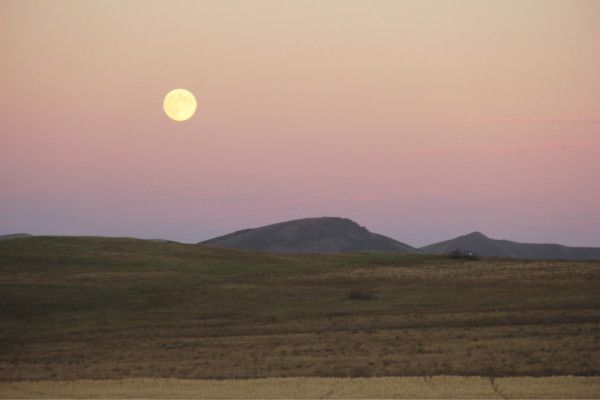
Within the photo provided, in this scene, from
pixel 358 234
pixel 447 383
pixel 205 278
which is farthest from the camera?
pixel 358 234

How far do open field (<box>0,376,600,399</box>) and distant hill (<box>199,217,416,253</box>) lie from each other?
14172cm

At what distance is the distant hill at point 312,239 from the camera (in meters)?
175

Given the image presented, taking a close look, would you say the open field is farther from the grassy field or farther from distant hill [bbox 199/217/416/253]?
distant hill [bbox 199/217/416/253]

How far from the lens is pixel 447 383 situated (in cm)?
2689

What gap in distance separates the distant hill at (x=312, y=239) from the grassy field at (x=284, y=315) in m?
93.0

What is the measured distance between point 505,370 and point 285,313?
815 inches

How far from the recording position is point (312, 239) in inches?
7062

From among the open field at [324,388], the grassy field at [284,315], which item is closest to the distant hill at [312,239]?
the grassy field at [284,315]

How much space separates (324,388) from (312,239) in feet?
501

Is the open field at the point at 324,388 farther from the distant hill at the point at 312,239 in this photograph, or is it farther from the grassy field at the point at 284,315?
the distant hill at the point at 312,239

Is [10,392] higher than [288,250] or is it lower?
lower

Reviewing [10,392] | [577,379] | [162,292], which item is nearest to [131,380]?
[10,392]

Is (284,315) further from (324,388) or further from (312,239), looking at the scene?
(312,239)

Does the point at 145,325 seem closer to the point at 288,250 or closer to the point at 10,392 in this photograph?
the point at 10,392
